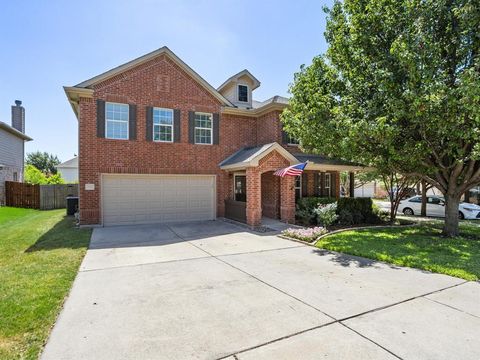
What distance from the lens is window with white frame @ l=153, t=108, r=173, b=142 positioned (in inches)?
533

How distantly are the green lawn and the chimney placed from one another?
29.8 metres

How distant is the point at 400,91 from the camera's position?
8.59 metres

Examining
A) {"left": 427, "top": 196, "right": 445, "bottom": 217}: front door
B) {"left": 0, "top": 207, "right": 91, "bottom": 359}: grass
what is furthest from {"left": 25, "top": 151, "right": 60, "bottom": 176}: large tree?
{"left": 427, "top": 196, "right": 445, "bottom": 217}: front door

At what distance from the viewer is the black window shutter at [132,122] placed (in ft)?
42.6

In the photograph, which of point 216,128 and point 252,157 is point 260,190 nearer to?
point 252,157

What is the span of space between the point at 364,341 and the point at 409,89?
722 centimetres

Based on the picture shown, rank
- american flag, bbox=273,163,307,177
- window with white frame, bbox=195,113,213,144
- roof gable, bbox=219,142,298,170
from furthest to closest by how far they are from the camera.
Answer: window with white frame, bbox=195,113,213,144 → roof gable, bbox=219,142,298,170 → american flag, bbox=273,163,307,177

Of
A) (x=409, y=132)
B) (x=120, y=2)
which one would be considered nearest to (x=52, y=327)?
(x=120, y=2)

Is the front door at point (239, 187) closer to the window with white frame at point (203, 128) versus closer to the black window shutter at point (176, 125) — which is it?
the window with white frame at point (203, 128)

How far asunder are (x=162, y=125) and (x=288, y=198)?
681cm

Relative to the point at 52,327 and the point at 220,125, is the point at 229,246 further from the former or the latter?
the point at 220,125

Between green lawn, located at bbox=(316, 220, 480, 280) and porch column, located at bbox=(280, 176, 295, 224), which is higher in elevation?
porch column, located at bbox=(280, 176, 295, 224)

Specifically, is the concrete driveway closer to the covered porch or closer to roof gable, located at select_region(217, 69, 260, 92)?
the covered porch

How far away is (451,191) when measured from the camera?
1039 centimetres
